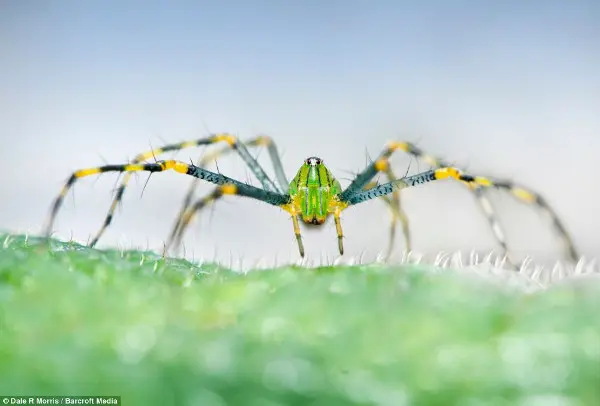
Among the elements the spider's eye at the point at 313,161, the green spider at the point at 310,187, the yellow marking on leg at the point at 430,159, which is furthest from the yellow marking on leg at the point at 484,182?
the spider's eye at the point at 313,161

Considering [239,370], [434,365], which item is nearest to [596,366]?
[434,365]

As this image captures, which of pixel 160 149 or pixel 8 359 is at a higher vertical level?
pixel 160 149

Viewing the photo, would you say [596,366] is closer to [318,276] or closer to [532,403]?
[532,403]

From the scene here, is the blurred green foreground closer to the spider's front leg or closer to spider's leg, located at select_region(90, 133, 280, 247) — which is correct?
the spider's front leg

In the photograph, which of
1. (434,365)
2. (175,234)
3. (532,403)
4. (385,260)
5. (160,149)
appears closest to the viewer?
(532,403)

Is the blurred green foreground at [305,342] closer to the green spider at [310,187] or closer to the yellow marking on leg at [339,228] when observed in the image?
the green spider at [310,187]

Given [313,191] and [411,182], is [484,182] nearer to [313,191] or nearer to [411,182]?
[411,182]

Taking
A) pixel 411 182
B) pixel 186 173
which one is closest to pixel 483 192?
pixel 411 182
